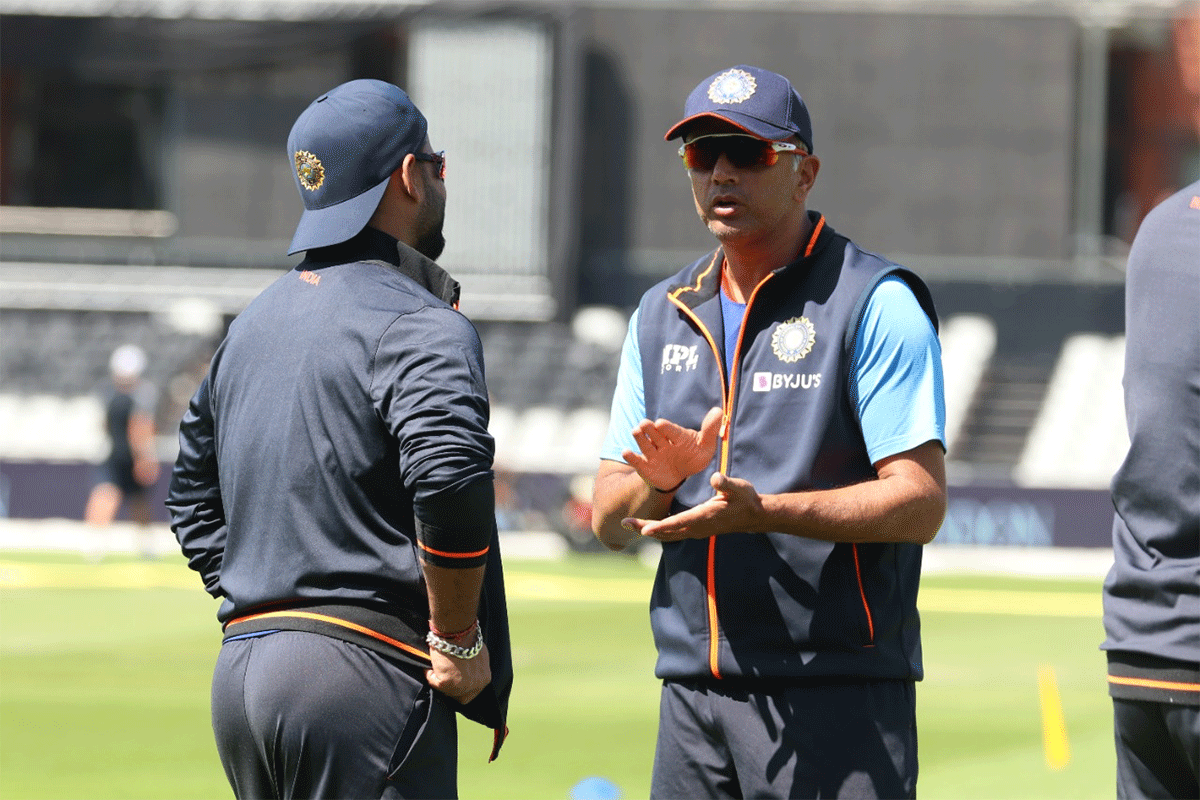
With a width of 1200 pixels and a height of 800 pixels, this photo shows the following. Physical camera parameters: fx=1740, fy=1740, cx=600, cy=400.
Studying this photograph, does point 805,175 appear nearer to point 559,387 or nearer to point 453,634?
point 453,634

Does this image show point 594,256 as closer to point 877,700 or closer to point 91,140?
point 91,140

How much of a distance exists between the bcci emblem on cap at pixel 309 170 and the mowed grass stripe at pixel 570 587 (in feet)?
41.6

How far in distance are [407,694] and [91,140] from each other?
31.0 metres

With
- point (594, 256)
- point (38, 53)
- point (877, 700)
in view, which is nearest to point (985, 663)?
point (877, 700)

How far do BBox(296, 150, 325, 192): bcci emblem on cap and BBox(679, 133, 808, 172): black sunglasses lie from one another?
0.88 meters

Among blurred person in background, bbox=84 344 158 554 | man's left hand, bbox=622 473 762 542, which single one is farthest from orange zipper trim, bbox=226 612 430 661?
blurred person in background, bbox=84 344 158 554

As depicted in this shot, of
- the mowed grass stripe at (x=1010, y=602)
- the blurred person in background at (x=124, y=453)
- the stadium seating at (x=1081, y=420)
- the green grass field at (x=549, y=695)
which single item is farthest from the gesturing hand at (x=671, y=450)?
the stadium seating at (x=1081, y=420)

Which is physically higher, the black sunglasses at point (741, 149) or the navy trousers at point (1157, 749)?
the black sunglasses at point (741, 149)

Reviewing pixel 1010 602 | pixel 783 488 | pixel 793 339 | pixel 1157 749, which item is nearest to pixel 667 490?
pixel 783 488

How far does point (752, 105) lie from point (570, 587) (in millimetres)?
14102

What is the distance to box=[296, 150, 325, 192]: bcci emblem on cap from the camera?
4074 mm

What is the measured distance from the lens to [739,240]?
4.21 m

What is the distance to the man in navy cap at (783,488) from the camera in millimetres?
3920

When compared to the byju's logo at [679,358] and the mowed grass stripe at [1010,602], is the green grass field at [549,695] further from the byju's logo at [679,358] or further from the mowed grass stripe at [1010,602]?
the byju's logo at [679,358]
